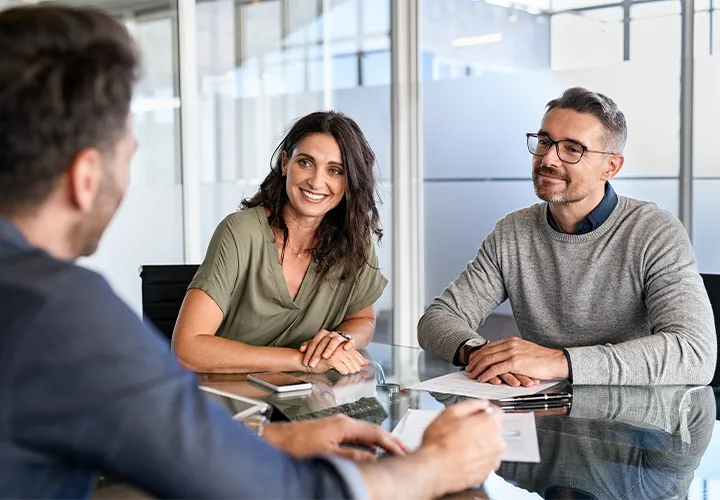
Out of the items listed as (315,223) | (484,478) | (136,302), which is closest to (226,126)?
(136,302)

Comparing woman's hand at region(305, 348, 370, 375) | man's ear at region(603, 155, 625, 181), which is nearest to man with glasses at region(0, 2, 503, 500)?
woman's hand at region(305, 348, 370, 375)

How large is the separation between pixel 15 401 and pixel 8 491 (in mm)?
111

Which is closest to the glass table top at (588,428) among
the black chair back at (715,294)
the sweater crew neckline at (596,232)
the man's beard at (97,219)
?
the black chair back at (715,294)

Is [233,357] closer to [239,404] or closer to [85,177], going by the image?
[239,404]

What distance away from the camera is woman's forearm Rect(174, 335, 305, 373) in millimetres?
2320

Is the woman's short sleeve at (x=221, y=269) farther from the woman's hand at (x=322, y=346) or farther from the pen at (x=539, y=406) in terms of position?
the pen at (x=539, y=406)

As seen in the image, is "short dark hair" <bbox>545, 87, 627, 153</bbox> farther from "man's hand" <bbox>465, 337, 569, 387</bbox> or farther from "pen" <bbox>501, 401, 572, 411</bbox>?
"pen" <bbox>501, 401, 572, 411</bbox>

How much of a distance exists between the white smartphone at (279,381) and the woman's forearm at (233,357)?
0.15 feet

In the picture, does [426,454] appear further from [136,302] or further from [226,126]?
[226,126]

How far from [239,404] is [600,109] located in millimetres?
1516

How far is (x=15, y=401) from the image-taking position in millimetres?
858

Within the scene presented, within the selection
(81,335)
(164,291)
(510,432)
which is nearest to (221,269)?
(164,291)

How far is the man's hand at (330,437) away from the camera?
1399 millimetres

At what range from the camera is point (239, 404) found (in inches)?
73.7
